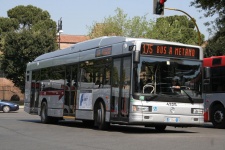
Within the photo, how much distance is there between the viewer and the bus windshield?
1362 centimetres

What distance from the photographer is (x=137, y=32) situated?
5394cm

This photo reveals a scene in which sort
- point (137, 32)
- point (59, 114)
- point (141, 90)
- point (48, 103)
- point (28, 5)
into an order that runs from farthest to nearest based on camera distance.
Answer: point (28, 5), point (137, 32), point (48, 103), point (59, 114), point (141, 90)

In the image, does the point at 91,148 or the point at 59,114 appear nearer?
the point at 91,148

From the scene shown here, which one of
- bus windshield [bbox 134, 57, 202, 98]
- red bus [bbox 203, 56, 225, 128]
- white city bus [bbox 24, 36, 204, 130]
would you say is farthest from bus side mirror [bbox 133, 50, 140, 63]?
red bus [bbox 203, 56, 225, 128]

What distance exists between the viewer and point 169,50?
46.9 feet

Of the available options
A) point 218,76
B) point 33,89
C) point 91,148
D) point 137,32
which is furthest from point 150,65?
point 137,32

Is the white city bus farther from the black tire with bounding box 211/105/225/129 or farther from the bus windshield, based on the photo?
the black tire with bounding box 211/105/225/129

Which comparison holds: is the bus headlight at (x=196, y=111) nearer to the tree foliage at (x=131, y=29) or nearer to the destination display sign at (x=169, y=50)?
the destination display sign at (x=169, y=50)

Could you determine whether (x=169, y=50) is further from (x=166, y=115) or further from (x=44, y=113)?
(x=44, y=113)

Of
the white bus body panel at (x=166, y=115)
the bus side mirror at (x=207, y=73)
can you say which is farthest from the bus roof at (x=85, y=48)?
the bus side mirror at (x=207, y=73)

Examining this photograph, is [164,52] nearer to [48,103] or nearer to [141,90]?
[141,90]

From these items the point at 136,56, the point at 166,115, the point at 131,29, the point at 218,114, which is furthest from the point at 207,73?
the point at 131,29

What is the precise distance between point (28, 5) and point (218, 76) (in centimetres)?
5465

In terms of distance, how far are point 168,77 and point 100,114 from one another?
9.46 ft
